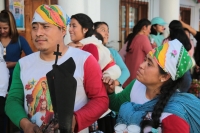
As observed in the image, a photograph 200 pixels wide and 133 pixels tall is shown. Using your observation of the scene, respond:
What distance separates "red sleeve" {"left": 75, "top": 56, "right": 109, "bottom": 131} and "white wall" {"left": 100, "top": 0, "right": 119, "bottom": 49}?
5.72m

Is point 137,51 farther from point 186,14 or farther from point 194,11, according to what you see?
point 194,11

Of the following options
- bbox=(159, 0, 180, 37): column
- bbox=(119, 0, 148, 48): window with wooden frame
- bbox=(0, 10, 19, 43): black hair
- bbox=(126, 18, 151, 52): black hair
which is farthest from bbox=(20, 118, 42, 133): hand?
bbox=(119, 0, 148, 48): window with wooden frame

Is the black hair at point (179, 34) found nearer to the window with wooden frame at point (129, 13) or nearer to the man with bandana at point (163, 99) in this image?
the man with bandana at point (163, 99)

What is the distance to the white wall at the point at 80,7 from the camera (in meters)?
4.50

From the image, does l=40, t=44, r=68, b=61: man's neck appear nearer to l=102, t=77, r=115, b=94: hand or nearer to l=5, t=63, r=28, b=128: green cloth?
l=5, t=63, r=28, b=128: green cloth

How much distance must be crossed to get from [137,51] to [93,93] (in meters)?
2.99

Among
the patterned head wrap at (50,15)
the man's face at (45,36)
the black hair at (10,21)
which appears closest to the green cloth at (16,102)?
the man's face at (45,36)

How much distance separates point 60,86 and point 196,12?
1041cm

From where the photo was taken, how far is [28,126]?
168 centimetres

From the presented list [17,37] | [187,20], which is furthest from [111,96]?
[187,20]

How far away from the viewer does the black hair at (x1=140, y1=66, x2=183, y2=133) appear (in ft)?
5.35

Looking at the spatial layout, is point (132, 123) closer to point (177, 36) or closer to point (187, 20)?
point (177, 36)

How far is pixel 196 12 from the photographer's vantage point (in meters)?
10.8

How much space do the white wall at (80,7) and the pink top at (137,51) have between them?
0.77m
